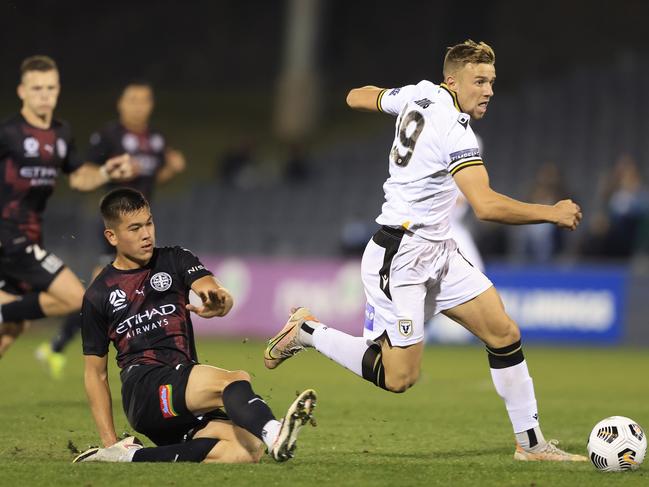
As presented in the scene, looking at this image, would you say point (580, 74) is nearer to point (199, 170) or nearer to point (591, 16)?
point (591, 16)

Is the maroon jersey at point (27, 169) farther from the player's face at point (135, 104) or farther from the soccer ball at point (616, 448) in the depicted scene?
the soccer ball at point (616, 448)

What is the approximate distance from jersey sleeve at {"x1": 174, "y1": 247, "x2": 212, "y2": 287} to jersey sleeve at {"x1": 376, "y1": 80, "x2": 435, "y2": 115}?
1.47 meters

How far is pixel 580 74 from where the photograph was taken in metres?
24.2

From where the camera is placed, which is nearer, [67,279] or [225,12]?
[67,279]

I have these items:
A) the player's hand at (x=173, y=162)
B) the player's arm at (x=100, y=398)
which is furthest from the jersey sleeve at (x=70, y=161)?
the player's arm at (x=100, y=398)

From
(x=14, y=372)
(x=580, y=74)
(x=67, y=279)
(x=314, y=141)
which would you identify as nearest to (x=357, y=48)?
(x=314, y=141)

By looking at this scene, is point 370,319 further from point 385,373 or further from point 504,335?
point 504,335

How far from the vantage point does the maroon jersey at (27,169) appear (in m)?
9.74

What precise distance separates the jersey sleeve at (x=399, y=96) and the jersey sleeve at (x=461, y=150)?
1.56 feet

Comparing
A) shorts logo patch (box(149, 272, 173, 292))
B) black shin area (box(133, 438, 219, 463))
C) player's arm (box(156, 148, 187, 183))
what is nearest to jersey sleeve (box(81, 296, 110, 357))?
shorts logo patch (box(149, 272, 173, 292))

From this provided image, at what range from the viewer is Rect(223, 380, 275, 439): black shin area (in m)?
6.09

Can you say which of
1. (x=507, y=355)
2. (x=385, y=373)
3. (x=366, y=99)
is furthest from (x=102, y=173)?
(x=507, y=355)

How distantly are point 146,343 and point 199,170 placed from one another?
888 inches

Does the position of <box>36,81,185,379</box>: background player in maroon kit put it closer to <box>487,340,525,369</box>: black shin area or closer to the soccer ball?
<box>487,340,525,369</box>: black shin area
